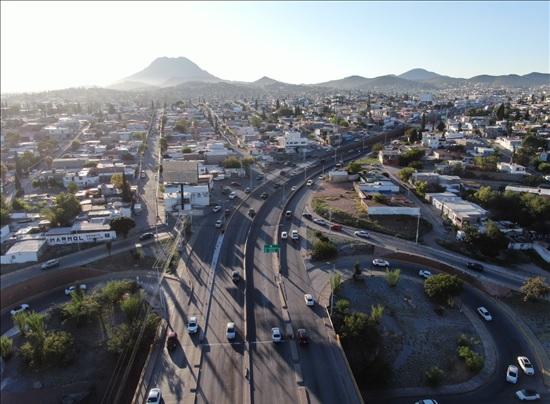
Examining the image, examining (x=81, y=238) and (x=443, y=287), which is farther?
(x=81, y=238)

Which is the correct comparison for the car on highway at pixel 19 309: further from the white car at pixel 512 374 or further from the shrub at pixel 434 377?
the white car at pixel 512 374

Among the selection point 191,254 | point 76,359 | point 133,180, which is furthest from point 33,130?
point 76,359

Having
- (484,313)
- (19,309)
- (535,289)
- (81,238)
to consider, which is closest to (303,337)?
(484,313)

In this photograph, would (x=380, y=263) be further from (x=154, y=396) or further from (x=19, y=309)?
(x=19, y=309)

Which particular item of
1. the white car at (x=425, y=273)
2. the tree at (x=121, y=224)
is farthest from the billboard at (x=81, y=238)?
the white car at (x=425, y=273)

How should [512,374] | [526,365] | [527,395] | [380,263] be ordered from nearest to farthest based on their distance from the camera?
[527,395] → [512,374] → [526,365] → [380,263]

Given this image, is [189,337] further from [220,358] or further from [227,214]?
[227,214]
